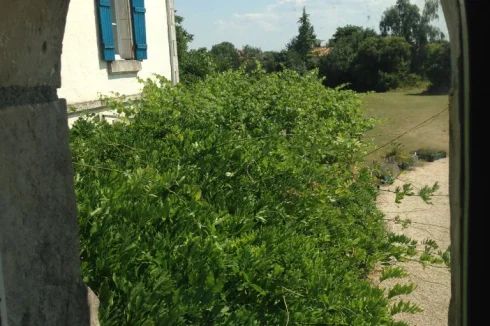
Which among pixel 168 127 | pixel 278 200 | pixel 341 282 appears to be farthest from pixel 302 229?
pixel 168 127

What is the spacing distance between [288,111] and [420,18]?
384 centimetres

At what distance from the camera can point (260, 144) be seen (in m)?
3.97

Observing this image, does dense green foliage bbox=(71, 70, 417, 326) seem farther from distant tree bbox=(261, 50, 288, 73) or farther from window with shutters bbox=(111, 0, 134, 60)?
distant tree bbox=(261, 50, 288, 73)

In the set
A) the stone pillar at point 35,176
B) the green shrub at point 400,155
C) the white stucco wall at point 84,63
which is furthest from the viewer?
the white stucco wall at point 84,63

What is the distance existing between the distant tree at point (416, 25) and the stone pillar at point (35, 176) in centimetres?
99

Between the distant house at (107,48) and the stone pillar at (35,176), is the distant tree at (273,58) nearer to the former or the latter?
the distant house at (107,48)

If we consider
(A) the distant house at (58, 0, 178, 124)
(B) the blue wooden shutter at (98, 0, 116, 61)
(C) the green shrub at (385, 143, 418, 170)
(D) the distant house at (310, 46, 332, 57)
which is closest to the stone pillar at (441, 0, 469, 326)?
(C) the green shrub at (385, 143, 418, 170)

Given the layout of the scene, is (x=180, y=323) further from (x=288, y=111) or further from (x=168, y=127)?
(x=288, y=111)

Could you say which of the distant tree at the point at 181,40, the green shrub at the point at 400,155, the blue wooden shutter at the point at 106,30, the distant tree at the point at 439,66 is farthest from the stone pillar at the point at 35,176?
the distant tree at the point at 181,40

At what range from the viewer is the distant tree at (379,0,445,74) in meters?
1.05

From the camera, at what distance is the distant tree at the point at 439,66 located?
101 centimetres

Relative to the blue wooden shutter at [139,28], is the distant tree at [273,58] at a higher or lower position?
lower

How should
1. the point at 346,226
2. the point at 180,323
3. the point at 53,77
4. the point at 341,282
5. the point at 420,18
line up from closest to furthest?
the point at 420,18 → the point at 53,77 → the point at 180,323 → the point at 341,282 → the point at 346,226

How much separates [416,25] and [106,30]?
5.99 metres
